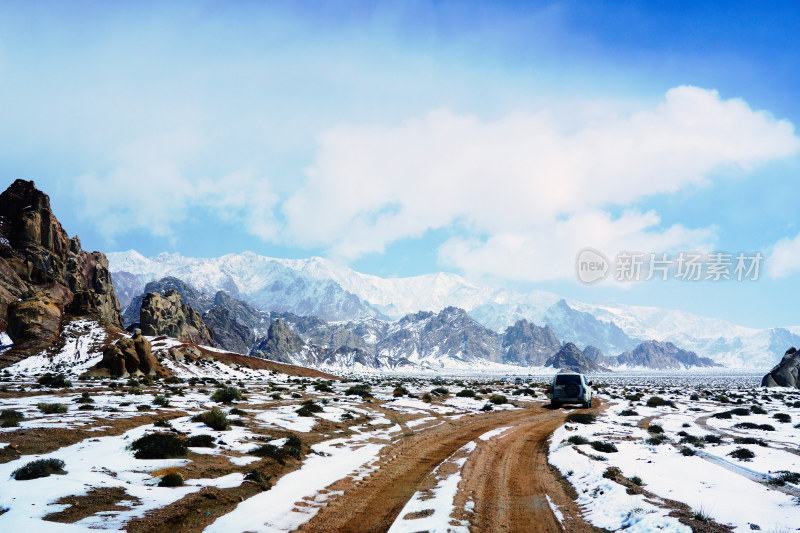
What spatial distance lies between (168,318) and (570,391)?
10531 cm

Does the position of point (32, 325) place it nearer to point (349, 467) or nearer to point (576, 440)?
point (349, 467)

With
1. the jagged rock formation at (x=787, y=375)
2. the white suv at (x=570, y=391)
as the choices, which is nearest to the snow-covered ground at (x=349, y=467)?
the white suv at (x=570, y=391)

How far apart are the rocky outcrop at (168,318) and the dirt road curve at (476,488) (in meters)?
94.2

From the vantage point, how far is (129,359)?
150 ft

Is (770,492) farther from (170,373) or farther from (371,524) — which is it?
(170,373)

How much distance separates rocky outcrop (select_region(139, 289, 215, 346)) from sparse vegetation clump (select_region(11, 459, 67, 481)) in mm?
94262

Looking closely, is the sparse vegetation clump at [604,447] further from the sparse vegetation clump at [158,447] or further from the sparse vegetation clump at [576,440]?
the sparse vegetation clump at [158,447]

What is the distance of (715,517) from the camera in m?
8.07

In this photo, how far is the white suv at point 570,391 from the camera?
32.2 m

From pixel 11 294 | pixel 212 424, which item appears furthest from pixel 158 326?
pixel 212 424

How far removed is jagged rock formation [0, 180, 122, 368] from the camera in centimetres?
5350

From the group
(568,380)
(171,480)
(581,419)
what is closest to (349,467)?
(171,480)

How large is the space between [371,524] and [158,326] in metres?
113

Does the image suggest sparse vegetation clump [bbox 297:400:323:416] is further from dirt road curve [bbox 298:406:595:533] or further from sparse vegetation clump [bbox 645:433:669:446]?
sparse vegetation clump [bbox 645:433:669:446]
